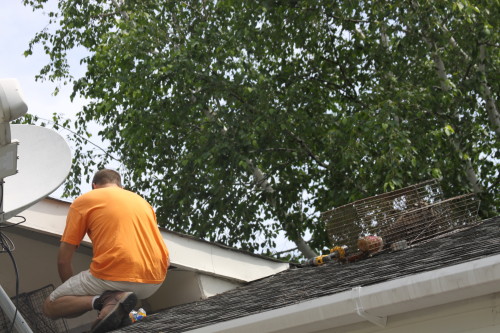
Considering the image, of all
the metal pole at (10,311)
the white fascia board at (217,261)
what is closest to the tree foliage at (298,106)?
the white fascia board at (217,261)

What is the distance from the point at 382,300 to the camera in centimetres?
455

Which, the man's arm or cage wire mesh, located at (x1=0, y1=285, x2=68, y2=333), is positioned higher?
the man's arm

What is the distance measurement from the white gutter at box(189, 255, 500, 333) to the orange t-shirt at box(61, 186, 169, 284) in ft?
5.64

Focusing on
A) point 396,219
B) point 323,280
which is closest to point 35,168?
point 323,280

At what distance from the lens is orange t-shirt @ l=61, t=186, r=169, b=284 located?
675cm

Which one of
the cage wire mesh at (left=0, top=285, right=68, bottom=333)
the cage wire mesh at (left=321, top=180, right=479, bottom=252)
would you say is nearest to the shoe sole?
the cage wire mesh at (left=0, top=285, right=68, bottom=333)

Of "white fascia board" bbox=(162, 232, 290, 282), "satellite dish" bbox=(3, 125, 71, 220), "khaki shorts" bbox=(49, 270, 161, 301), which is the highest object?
"satellite dish" bbox=(3, 125, 71, 220)

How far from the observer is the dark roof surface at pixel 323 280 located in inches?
210

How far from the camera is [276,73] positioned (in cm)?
1659

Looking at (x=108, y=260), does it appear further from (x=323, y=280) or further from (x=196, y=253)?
(x=323, y=280)

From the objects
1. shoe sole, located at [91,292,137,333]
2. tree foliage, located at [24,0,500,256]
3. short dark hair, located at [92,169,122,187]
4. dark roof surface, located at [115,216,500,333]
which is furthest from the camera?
tree foliage, located at [24,0,500,256]

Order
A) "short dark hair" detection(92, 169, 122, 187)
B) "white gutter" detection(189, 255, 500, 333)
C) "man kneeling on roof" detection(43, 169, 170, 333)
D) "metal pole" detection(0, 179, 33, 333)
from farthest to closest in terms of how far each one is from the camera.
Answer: "short dark hair" detection(92, 169, 122, 187), "man kneeling on roof" detection(43, 169, 170, 333), "metal pole" detection(0, 179, 33, 333), "white gutter" detection(189, 255, 500, 333)

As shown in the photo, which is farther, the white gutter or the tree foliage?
the tree foliage

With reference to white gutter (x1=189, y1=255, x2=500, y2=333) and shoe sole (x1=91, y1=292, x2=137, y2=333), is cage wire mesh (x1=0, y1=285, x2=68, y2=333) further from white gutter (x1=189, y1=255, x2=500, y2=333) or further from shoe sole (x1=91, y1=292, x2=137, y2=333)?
white gutter (x1=189, y1=255, x2=500, y2=333)
